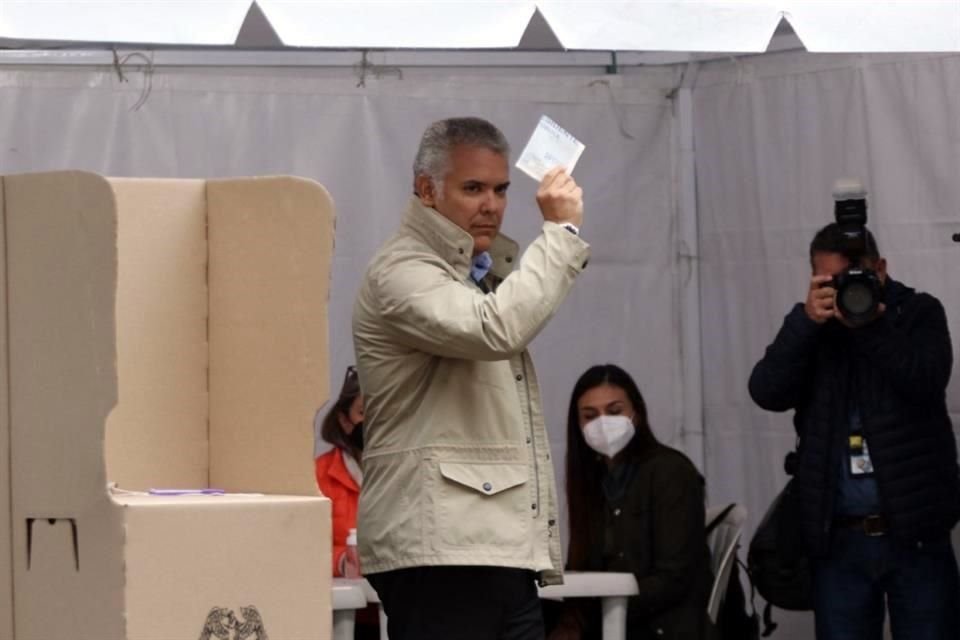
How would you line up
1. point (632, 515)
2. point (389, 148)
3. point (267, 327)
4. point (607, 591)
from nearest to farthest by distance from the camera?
point (267, 327)
point (607, 591)
point (632, 515)
point (389, 148)

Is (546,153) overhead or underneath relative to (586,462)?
overhead

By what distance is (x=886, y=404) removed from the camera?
15.5 feet

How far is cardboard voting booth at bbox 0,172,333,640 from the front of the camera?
8.38 ft

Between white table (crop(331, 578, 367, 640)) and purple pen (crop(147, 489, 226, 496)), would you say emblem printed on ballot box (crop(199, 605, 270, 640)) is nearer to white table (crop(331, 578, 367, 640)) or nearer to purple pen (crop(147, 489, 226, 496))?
purple pen (crop(147, 489, 226, 496))

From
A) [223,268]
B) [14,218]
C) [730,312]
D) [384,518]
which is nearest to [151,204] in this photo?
[223,268]

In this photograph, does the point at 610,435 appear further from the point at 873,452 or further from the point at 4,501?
the point at 4,501

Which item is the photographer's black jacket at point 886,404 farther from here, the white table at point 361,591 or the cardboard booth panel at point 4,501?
the cardboard booth panel at point 4,501

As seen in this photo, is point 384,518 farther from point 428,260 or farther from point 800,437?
point 800,437

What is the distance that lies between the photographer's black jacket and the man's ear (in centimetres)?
179

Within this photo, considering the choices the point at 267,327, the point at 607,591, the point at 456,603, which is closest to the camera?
the point at 267,327

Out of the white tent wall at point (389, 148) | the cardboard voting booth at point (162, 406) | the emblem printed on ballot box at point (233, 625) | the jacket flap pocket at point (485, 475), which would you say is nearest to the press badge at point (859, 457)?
the white tent wall at point (389, 148)

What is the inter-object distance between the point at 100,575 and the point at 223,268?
0.68m

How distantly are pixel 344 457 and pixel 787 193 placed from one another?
1.69 metres

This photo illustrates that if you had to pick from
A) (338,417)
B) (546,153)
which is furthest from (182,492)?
(338,417)
